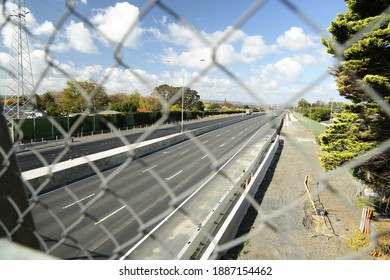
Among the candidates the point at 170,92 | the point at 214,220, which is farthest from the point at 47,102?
the point at 170,92

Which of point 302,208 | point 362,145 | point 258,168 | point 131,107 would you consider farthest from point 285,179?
point 131,107

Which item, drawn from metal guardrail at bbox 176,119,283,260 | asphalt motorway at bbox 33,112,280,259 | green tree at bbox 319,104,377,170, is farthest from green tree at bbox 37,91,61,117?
green tree at bbox 319,104,377,170

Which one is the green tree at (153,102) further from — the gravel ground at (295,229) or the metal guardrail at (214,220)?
the gravel ground at (295,229)

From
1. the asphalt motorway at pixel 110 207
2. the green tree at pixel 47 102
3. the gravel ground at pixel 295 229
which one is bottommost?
the gravel ground at pixel 295 229

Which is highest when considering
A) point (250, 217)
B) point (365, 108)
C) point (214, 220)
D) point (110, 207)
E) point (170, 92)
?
point (170, 92)

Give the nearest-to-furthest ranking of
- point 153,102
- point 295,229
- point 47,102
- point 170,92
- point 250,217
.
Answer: point 170,92 → point 153,102 → point 295,229 → point 250,217 → point 47,102

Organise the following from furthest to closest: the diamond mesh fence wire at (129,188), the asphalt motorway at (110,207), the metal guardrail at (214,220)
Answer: the asphalt motorway at (110,207) < the metal guardrail at (214,220) < the diamond mesh fence wire at (129,188)

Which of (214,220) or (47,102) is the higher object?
(47,102)

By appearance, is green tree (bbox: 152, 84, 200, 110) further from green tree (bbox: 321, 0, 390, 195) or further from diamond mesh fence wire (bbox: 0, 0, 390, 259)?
green tree (bbox: 321, 0, 390, 195)

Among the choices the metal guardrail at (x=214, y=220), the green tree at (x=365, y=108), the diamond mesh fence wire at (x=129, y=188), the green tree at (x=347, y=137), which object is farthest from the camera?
the green tree at (x=347, y=137)

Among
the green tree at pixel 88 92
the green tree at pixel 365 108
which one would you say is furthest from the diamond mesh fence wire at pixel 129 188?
the green tree at pixel 365 108

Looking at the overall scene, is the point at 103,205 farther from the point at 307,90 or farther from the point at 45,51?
the point at 307,90

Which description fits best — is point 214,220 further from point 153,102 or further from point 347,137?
point 153,102
